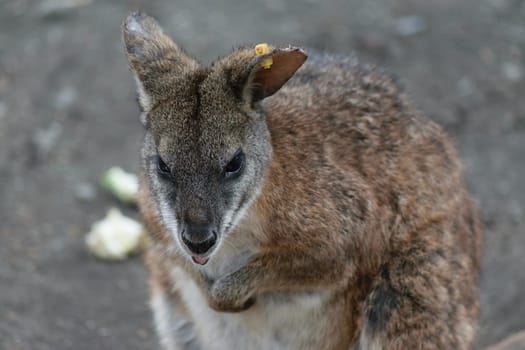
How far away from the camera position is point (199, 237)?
4402 mm

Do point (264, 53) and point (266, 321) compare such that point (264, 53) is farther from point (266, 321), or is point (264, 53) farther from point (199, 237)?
point (266, 321)

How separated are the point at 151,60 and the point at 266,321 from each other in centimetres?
152

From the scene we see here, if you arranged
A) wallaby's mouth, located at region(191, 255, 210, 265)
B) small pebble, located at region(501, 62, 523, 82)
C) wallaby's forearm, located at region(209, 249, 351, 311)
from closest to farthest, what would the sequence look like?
wallaby's mouth, located at region(191, 255, 210, 265) < wallaby's forearm, located at region(209, 249, 351, 311) < small pebble, located at region(501, 62, 523, 82)

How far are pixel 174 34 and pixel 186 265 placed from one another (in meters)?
3.83

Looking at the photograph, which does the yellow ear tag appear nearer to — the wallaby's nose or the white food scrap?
the wallaby's nose

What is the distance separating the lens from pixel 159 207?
4801 millimetres

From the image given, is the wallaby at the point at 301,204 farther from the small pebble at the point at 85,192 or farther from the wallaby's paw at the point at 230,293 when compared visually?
the small pebble at the point at 85,192

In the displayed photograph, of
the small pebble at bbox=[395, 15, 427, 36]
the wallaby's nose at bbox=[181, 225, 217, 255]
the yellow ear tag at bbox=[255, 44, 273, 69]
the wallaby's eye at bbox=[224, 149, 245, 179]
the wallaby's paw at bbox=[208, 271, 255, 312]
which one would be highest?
the yellow ear tag at bbox=[255, 44, 273, 69]

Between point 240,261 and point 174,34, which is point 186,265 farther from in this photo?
point 174,34

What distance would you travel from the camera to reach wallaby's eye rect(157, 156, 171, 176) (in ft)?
15.0

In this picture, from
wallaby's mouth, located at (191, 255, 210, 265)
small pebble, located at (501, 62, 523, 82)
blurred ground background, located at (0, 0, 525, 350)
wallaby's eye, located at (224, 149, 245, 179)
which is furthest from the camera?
small pebble, located at (501, 62, 523, 82)

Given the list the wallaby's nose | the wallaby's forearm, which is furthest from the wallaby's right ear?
the wallaby's forearm

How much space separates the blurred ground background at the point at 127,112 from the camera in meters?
6.88

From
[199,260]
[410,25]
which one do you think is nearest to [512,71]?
[410,25]
